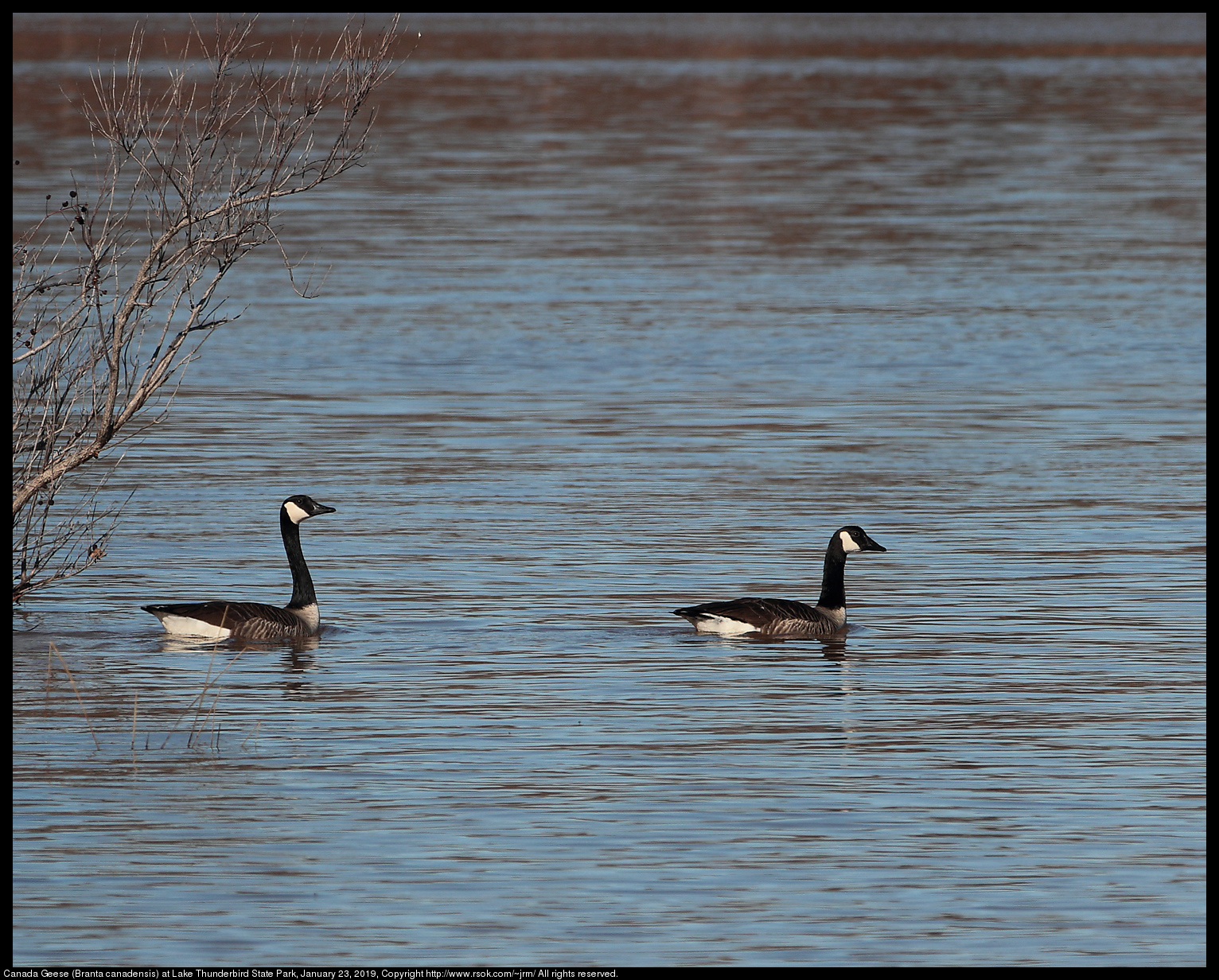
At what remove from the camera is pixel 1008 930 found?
30.8 ft

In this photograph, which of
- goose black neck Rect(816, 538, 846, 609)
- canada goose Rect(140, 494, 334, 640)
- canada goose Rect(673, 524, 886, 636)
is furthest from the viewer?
goose black neck Rect(816, 538, 846, 609)

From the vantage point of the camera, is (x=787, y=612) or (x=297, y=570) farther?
(x=297, y=570)

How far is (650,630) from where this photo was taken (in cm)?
1524

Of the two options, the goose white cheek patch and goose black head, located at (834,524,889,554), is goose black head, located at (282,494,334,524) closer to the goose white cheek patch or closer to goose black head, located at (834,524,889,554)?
the goose white cheek patch

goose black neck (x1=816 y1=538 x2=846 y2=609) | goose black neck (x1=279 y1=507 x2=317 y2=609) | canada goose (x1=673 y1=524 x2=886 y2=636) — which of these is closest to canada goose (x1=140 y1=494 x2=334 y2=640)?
goose black neck (x1=279 y1=507 x2=317 y2=609)

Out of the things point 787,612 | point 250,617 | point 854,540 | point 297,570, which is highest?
point 854,540

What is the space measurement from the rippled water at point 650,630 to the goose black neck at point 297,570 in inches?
11.5

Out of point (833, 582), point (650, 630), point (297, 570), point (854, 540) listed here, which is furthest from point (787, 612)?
point (297, 570)

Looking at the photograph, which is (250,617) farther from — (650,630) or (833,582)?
(833,582)

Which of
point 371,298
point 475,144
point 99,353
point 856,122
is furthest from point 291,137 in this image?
point 856,122

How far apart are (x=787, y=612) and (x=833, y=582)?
0.60m

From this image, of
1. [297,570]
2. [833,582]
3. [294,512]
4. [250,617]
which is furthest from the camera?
[294,512]

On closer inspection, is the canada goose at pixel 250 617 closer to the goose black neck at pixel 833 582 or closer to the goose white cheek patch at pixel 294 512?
the goose white cheek patch at pixel 294 512

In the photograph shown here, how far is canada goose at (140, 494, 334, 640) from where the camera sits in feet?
48.3
